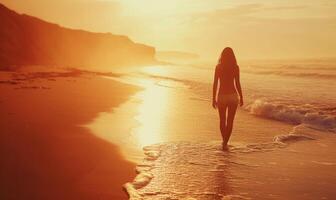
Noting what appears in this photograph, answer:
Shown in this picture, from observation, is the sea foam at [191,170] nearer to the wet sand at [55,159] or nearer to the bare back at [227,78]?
the wet sand at [55,159]

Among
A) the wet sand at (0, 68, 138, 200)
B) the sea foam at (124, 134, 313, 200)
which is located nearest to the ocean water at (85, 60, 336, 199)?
the sea foam at (124, 134, 313, 200)

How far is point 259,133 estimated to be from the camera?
11.3 meters

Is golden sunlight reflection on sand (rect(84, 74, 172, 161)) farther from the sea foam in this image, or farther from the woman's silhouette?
the woman's silhouette

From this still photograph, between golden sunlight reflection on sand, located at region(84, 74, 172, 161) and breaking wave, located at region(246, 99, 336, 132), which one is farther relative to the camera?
breaking wave, located at region(246, 99, 336, 132)

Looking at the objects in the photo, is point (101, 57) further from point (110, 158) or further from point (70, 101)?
point (110, 158)

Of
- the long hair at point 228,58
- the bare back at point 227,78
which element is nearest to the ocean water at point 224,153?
the bare back at point 227,78

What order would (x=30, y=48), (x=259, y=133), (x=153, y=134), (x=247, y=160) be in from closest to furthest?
1. (x=247, y=160)
2. (x=153, y=134)
3. (x=259, y=133)
4. (x=30, y=48)

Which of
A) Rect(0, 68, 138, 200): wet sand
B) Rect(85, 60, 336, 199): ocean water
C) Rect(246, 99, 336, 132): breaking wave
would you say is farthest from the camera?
Rect(246, 99, 336, 132): breaking wave

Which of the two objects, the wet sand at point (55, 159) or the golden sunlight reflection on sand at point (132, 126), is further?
the golden sunlight reflection on sand at point (132, 126)

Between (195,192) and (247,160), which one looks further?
(247,160)

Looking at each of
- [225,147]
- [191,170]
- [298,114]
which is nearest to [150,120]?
[225,147]

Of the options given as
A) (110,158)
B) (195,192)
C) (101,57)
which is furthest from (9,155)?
(101,57)

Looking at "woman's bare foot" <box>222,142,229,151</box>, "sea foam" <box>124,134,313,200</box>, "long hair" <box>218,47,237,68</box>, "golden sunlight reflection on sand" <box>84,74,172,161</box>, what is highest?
"long hair" <box>218,47,237,68</box>

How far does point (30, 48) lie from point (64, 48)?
2490cm
